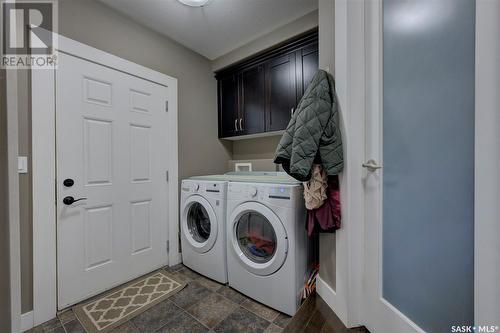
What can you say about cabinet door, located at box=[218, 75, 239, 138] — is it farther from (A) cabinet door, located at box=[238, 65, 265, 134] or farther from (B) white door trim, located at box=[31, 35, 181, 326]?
(B) white door trim, located at box=[31, 35, 181, 326]

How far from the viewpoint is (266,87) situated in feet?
7.45

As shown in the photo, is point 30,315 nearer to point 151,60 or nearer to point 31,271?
point 31,271

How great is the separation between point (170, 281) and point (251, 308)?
84 cm

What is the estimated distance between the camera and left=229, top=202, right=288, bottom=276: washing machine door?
54.7 inches

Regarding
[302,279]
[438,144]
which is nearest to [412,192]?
[438,144]

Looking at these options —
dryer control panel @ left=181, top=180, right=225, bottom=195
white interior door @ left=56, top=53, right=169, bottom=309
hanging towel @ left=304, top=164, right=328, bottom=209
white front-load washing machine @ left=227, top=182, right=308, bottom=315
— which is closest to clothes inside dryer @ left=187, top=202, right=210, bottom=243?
dryer control panel @ left=181, top=180, right=225, bottom=195

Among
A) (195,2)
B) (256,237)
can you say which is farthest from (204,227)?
(195,2)

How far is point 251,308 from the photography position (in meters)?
1.49

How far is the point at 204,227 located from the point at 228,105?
5.24 ft

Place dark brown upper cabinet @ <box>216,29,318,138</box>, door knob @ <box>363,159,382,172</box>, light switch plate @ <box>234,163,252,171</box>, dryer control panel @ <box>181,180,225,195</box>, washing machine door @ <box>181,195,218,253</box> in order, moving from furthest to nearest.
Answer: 1. light switch plate @ <box>234,163,252,171</box>
2. dark brown upper cabinet @ <box>216,29,318,138</box>
3. washing machine door @ <box>181,195,218,253</box>
4. dryer control panel @ <box>181,180,225,195</box>
5. door knob @ <box>363,159,382,172</box>

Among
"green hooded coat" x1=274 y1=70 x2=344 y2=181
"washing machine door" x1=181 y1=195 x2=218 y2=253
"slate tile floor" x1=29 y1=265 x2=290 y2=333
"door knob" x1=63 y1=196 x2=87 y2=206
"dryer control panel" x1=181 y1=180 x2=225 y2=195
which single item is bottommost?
"slate tile floor" x1=29 y1=265 x2=290 y2=333

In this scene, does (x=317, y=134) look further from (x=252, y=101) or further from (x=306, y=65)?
(x=252, y=101)

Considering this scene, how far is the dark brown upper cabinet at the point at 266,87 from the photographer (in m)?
1.99

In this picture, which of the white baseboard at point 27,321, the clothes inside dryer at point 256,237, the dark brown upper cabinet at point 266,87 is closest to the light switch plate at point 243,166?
the dark brown upper cabinet at point 266,87
